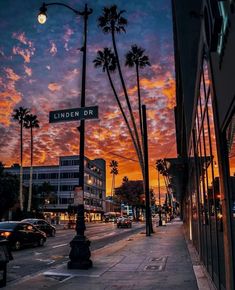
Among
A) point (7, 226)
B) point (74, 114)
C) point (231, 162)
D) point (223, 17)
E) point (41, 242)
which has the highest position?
point (74, 114)

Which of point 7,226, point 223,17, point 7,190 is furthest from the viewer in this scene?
point 7,190

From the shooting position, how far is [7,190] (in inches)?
2179

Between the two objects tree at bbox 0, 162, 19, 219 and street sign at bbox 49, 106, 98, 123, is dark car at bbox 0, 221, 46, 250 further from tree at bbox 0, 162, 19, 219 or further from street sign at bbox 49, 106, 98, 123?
tree at bbox 0, 162, 19, 219

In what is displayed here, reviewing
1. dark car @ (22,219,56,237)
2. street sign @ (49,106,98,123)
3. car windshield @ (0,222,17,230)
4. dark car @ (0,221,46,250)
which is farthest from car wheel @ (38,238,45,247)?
street sign @ (49,106,98,123)

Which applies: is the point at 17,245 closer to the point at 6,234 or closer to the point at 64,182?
the point at 6,234

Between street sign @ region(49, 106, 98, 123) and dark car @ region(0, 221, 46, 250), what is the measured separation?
9.34 m

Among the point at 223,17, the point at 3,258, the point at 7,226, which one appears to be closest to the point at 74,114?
the point at 3,258

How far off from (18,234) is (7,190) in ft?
120

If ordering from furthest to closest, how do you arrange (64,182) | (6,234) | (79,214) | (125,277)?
1. (64,182)
2. (6,234)
3. (79,214)
4. (125,277)

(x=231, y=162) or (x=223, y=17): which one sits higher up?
(x=223, y=17)

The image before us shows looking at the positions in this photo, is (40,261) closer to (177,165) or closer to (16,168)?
(177,165)

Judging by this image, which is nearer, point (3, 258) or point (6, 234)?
point (3, 258)

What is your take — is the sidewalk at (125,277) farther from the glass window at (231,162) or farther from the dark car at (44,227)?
the dark car at (44,227)

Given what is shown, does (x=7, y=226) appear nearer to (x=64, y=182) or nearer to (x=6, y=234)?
(x=6, y=234)
